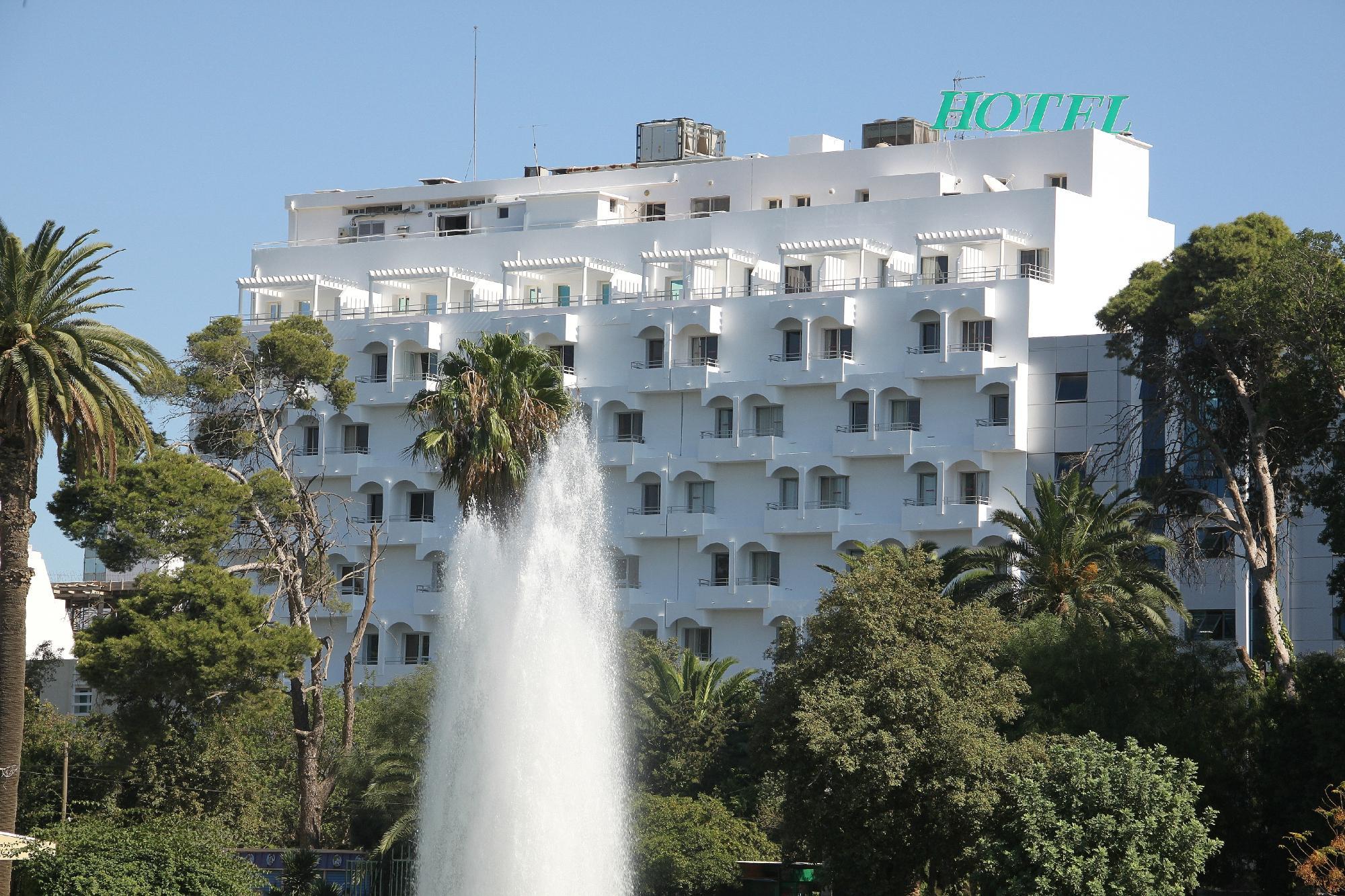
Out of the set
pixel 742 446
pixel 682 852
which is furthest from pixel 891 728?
pixel 742 446

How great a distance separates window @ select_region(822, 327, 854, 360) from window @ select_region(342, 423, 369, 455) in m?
22.1

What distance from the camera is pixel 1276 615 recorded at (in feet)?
174

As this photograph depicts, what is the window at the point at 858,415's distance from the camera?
84875mm

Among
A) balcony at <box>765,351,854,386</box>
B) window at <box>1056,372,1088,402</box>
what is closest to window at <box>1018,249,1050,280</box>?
window at <box>1056,372,1088,402</box>

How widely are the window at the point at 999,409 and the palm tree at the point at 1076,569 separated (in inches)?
881

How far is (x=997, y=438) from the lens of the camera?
81.2 metres

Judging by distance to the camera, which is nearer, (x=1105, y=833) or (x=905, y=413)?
(x=1105, y=833)

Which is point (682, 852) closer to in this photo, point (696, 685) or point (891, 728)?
point (891, 728)

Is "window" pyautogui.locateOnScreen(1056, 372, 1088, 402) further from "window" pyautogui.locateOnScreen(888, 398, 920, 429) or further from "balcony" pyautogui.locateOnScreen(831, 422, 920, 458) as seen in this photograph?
"balcony" pyautogui.locateOnScreen(831, 422, 920, 458)

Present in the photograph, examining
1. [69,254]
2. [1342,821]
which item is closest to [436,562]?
[69,254]

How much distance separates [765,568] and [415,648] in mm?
16720

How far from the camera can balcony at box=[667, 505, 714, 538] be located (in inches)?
3406

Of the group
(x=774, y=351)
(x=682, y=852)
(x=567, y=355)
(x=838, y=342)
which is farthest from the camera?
(x=567, y=355)

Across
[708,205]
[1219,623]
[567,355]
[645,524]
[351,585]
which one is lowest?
[1219,623]
